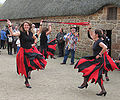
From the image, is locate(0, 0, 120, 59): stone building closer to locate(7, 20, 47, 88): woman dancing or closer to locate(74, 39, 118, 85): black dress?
locate(74, 39, 118, 85): black dress

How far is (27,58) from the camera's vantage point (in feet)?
20.2

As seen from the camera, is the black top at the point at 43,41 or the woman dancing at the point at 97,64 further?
the black top at the point at 43,41

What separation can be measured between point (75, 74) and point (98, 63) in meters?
2.61

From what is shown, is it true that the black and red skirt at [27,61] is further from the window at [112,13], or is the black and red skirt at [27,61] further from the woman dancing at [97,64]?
the window at [112,13]

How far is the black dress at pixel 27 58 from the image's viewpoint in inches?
240

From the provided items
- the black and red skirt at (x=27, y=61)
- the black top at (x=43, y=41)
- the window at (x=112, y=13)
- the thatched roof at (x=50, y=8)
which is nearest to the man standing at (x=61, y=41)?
the thatched roof at (x=50, y=8)

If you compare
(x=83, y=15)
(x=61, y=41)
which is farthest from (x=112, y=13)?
(x=61, y=41)

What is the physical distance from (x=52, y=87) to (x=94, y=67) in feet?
4.69

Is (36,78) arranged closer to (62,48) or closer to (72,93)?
(72,93)

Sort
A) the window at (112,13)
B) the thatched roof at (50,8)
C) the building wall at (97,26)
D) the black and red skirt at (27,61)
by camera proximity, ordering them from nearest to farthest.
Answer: the black and red skirt at (27,61)
the building wall at (97,26)
the window at (112,13)
the thatched roof at (50,8)

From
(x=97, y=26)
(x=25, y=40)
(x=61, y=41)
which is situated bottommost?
(x=61, y=41)

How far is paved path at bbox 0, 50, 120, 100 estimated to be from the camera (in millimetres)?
5312

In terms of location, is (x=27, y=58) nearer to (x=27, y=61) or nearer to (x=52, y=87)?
(x=27, y=61)

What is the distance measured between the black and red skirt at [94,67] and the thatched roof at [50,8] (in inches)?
223
